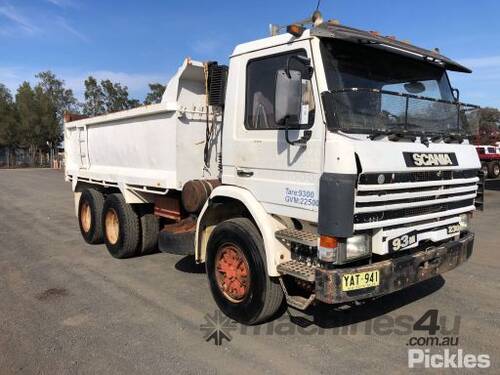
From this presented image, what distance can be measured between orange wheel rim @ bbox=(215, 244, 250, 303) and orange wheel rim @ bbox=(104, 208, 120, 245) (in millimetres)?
2998

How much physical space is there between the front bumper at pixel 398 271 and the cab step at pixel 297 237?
0.89 feet

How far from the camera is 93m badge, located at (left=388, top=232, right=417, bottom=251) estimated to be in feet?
13.5

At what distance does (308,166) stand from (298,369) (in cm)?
165

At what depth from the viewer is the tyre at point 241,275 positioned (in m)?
4.46

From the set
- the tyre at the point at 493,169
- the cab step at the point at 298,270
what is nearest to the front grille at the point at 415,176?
the cab step at the point at 298,270

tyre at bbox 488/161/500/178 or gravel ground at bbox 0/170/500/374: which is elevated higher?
tyre at bbox 488/161/500/178

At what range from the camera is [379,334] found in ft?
14.9

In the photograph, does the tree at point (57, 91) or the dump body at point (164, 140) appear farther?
the tree at point (57, 91)

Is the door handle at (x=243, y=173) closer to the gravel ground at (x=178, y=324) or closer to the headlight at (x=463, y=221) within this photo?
the gravel ground at (x=178, y=324)

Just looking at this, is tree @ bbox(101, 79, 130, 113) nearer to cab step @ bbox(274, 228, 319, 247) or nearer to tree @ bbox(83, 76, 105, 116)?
tree @ bbox(83, 76, 105, 116)

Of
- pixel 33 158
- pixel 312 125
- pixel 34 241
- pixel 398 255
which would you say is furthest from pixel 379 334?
pixel 33 158

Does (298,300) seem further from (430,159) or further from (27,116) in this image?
(27,116)

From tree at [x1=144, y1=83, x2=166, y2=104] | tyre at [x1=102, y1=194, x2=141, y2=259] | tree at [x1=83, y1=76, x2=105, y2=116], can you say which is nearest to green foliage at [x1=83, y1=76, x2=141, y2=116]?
tree at [x1=83, y1=76, x2=105, y2=116]

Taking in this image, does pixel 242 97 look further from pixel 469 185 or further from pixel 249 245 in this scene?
pixel 469 185
